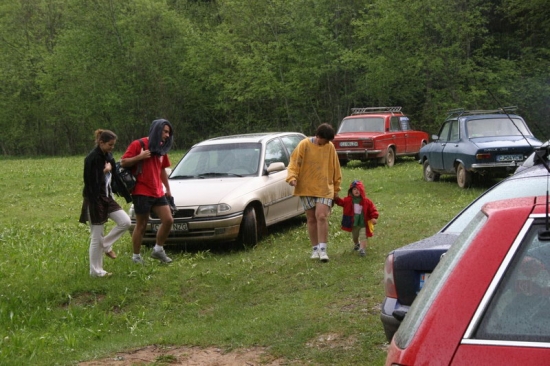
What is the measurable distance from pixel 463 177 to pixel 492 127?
1335 mm

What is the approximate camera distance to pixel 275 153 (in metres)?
12.2

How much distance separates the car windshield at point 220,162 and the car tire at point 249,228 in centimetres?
98

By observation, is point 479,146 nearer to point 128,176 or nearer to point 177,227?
point 177,227

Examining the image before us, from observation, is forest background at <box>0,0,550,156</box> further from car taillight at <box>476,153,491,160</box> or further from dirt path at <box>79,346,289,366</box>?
dirt path at <box>79,346,289,366</box>

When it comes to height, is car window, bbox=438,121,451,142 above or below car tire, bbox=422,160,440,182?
above

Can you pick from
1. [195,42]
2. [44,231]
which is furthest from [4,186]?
[195,42]

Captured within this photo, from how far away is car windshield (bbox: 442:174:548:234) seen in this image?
3879mm

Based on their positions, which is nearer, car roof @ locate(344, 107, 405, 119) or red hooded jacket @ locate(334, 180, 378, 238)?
red hooded jacket @ locate(334, 180, 378, 238)

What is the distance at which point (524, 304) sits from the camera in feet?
7.94

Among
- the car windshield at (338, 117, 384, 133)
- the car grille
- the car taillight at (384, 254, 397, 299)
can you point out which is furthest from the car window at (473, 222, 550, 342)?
the car windshield at (338, 117, 384, 133)

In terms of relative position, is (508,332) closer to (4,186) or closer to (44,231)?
(44,231)

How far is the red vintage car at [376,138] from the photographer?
23578 millimetres

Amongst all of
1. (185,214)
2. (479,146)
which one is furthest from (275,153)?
(479,146)

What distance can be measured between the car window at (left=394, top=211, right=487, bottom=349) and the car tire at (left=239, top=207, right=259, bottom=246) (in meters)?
7.95
